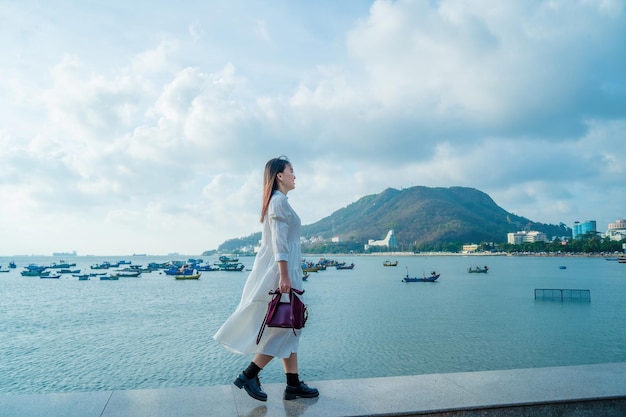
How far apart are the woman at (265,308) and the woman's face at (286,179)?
0.10m

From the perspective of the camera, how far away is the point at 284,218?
3.25 metres

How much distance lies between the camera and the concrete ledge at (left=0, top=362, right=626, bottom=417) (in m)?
2.74

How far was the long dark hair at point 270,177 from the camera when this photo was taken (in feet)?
11.2

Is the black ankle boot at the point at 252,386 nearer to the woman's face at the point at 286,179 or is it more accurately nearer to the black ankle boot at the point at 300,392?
the black ankle boot at the point at 300,392

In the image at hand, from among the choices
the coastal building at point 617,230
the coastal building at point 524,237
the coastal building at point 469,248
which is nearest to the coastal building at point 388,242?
the coastal building at point 469,248

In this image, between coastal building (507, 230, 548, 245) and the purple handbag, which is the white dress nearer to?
the purple handbag

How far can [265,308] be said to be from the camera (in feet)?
10.7

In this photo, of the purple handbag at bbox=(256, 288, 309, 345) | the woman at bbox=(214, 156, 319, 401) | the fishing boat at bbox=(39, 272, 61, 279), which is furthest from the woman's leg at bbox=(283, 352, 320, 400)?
the fishing boat at bbox=(39, 272, 61, 279)

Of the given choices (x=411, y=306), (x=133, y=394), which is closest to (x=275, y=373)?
(x=133, y=394)

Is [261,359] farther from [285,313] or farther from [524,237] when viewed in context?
[524,237]

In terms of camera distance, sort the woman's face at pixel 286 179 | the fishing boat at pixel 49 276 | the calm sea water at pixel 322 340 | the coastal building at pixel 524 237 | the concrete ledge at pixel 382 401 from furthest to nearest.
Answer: the coastal building at pixel 524 237, the fishing boat at pixel 49 276, the calm sea water at pixel 322 340, the woman's face at pixel 286 179, the concrete ledge at pixel 382 401

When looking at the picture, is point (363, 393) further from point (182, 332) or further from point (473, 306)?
point (473, 306)

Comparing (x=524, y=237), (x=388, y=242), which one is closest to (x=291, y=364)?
(x=388, y=242)

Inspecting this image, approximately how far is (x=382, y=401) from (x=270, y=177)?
1675 millimetres
